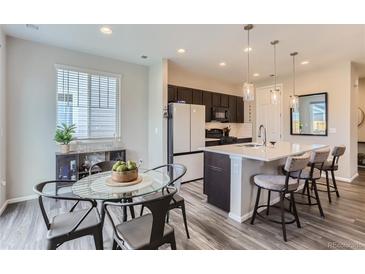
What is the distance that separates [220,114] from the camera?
5.86m

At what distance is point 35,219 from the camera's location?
104 inches

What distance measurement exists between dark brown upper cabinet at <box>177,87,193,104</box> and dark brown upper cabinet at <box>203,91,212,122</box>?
1.79 feet

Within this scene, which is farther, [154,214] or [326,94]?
[326,94]

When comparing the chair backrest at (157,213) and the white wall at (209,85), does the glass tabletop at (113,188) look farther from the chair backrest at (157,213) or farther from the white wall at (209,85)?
the white wall at (209,85)

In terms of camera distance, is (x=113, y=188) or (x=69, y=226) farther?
(x=113, y=188)

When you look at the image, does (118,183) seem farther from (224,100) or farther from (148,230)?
(224,100)

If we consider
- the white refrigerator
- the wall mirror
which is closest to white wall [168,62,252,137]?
the white refrigerator

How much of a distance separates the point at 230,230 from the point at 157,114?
2.98 meters

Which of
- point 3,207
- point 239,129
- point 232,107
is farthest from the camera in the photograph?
point 239,129

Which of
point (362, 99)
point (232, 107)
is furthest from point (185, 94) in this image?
point (362, 99)

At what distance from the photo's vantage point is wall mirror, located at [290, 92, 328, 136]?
188 inches
